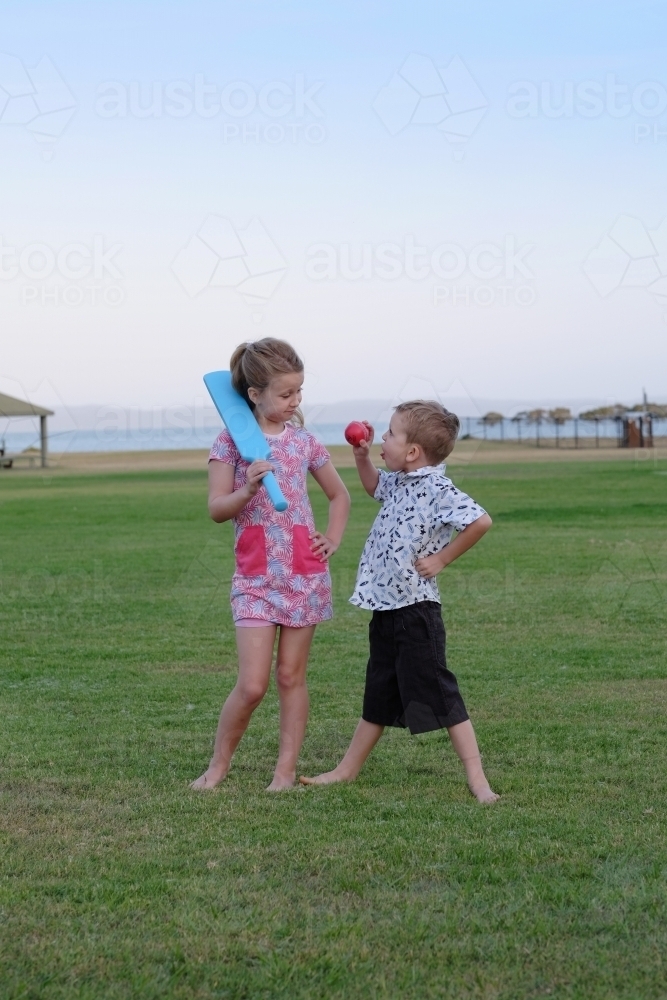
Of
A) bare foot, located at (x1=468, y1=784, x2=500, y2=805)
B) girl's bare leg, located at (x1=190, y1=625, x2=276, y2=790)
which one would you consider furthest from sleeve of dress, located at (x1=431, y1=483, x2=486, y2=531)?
bare foot, located at (x1=468, y1=784, x2=500, y2=805)

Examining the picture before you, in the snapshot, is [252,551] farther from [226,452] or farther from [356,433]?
[356,433]

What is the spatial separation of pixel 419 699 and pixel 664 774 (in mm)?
987

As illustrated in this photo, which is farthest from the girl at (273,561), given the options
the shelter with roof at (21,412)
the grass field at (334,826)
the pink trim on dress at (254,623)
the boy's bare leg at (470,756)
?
the shelter with roof at (21,412)

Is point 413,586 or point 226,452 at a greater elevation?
point 226,452

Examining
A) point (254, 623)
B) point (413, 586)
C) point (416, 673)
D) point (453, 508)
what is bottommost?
point (416, 673)

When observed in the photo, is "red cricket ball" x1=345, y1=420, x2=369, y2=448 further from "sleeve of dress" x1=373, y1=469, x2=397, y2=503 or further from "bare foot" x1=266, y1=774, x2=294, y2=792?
"bare foot" x1=266, y1=774, x2=294, y2=792

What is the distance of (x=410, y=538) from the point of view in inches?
177

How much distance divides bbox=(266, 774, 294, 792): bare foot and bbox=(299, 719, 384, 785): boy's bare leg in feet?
0.17

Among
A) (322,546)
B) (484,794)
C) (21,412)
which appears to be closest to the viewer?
(484,794)

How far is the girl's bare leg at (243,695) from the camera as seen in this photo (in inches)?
181

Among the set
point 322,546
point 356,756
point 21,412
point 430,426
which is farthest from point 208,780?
point 21,412

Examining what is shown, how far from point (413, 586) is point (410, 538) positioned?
0.57 ft

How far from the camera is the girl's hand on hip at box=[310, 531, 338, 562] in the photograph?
15.3 ft

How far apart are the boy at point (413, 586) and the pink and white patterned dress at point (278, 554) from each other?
0.64 feet
